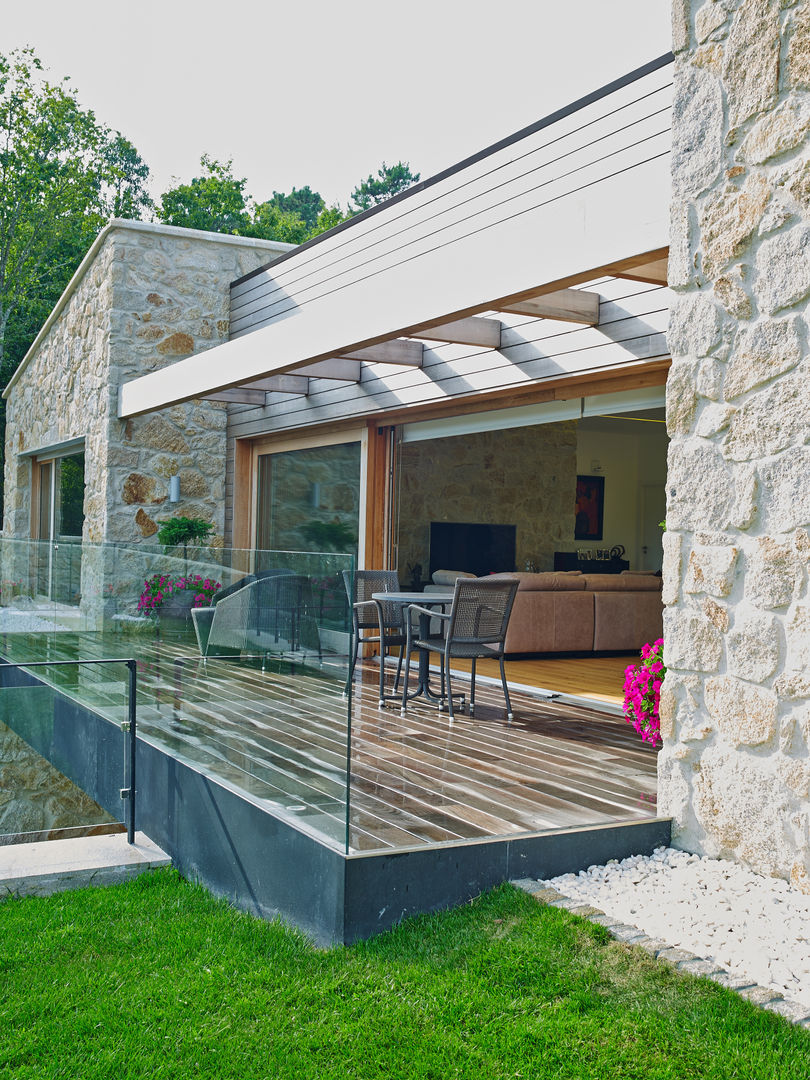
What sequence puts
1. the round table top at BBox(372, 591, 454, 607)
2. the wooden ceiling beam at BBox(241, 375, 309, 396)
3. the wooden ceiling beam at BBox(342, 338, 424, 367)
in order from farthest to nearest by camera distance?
the wooden ceiling beam at BBox(241, 375, 309, 396), the wooden ceiling beam at BBox(342, 338, 424, 367), the round table top at BBox(372, 591, 454, 607)

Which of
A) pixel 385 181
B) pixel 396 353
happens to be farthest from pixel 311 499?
pixel 385 181

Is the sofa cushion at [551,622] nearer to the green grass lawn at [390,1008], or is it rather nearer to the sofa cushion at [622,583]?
the sofa cushion at [622,583]

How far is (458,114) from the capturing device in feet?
95.2

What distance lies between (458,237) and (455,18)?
1958cm

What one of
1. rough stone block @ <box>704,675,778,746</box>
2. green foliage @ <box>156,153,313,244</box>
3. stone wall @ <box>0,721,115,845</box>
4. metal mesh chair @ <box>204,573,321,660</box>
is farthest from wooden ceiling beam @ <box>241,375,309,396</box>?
green foliage @ <box>156,153,313,244</box>

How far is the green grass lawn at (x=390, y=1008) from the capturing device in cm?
249

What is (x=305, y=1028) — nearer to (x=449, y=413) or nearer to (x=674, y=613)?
(x=674, y=613)

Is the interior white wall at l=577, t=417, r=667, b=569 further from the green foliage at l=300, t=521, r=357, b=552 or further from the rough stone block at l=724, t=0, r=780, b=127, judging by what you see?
the rough stone block at l=724, t=0, r=780, b=127

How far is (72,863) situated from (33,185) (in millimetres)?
20143

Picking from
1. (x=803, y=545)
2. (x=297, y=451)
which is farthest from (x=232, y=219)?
(x=803, y=545)

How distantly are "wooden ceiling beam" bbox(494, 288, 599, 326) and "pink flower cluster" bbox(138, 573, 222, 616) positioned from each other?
2.28 meters

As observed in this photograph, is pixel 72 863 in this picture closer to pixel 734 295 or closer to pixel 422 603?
pixel 422 603

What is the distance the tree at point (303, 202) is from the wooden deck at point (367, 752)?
32664mm

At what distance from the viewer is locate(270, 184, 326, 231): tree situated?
119 ft
